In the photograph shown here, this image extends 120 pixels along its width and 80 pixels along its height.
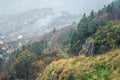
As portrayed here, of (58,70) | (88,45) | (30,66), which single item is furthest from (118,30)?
(30,66)

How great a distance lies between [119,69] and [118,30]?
18330 mm

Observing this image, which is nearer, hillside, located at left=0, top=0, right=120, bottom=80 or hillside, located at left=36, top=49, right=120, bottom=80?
hillside, located at left=36, top=49, right=120, bottom=80

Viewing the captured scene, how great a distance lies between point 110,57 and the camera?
40156 millimetres

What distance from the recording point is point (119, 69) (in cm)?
3547

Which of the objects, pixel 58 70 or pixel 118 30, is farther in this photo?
pixel 118 30

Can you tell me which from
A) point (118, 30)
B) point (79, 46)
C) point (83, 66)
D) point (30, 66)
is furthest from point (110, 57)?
point (30, 66)

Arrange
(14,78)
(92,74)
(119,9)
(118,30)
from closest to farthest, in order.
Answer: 1. (92,74)
2. (118,30)
3. (14,78)
4. (119,9)

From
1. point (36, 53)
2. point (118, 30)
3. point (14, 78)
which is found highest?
point (118, 30)

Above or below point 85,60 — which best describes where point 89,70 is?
below

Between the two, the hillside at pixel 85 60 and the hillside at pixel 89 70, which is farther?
the hillside at pixel 85 60

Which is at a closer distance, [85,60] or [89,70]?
[89,70]

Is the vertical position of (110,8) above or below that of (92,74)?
above

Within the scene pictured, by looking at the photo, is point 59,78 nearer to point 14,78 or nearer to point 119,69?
point 119,69

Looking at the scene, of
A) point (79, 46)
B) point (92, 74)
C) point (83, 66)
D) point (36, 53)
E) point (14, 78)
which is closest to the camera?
point (92, 74)
